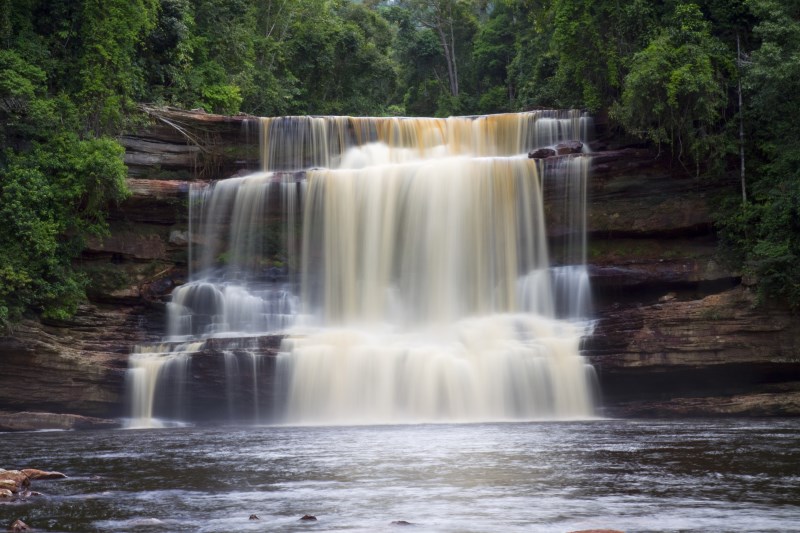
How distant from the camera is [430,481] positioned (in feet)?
36.3

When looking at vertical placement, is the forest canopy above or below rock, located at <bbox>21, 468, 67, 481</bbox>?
above

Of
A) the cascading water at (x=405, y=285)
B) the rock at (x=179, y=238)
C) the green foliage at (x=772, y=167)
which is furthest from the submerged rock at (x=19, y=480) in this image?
the rock at (x=179, y=238)

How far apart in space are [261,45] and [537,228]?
22260 millimetres

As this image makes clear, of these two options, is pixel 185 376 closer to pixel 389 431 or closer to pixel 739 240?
pixel 389 431

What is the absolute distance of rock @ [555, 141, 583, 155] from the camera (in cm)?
2961

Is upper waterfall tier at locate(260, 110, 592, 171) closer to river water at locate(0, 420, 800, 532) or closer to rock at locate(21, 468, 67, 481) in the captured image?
river water at locate(0, 420, 800, 532)

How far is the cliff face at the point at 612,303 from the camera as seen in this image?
2353 cm

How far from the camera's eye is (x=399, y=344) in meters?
25.2

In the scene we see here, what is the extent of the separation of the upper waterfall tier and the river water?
15.1 meters

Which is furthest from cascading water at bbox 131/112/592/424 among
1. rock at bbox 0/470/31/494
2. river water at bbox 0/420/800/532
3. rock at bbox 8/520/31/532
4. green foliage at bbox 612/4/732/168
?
rock at bbox 8/520/31/532

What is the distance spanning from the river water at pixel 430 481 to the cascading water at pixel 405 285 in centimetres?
537

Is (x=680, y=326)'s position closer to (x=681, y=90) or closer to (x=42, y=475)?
(x=681, y=90)

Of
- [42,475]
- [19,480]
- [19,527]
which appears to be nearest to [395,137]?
[42,475]

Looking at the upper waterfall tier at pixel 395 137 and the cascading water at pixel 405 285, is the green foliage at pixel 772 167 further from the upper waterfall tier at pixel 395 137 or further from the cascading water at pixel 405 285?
the upper waterfall tier at pixel 395 137
